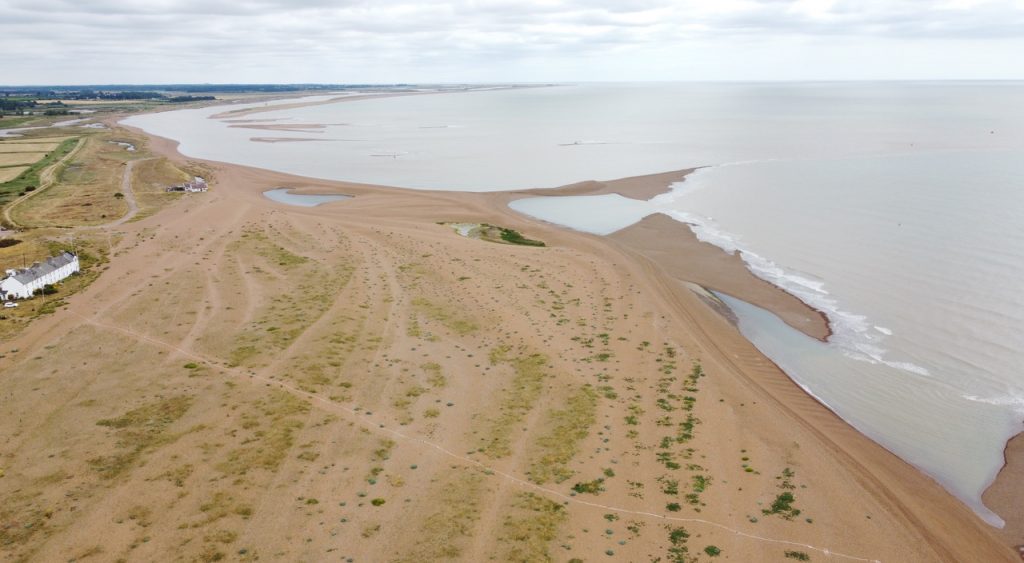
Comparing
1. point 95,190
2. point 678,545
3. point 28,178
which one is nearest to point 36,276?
point 678,545

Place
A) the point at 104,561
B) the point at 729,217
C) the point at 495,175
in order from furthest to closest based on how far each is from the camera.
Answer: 1. the point at 495,175
2. the point at 729,217
3. the point at 104,561

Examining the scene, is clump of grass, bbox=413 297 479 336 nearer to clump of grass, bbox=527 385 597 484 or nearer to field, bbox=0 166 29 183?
clump of grass, bbox=527 385 597 484

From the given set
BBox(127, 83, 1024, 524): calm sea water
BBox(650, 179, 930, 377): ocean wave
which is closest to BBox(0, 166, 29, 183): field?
BBox(127, 83, 1024, 524): calm sea water

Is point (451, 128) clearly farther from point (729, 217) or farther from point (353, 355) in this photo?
point (353, 355)

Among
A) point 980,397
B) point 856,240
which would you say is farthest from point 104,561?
point 856,240

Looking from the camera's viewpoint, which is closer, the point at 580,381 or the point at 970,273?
the point at 580,381

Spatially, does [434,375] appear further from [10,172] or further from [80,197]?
[10,172]

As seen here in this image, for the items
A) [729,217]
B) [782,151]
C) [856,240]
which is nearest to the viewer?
[856,240]
